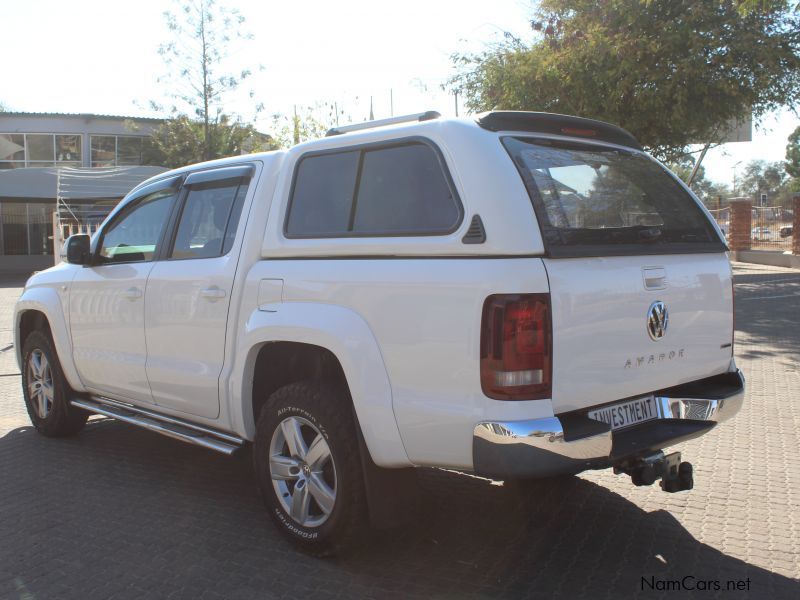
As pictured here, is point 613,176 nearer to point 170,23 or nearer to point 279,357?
point 279,357

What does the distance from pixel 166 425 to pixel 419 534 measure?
1659 mm

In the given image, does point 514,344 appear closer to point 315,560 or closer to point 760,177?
point 315,560

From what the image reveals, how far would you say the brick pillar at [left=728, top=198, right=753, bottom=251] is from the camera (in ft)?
85.3

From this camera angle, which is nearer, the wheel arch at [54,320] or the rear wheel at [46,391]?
the wheel arch at [54,320]

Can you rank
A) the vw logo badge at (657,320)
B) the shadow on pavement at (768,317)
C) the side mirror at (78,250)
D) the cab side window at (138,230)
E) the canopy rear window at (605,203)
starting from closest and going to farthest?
1. the canopy rear window at (605,203)
2. the vw logo badge at (657,320)
3. the cab side window at (138,230)
4. the side mirror at (78,250)
5. the shadow on pavement at (768,317)

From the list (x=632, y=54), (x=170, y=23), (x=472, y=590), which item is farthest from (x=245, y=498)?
(x=170, y=23)

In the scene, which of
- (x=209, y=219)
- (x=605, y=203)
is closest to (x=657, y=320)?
(x=605, y=203)

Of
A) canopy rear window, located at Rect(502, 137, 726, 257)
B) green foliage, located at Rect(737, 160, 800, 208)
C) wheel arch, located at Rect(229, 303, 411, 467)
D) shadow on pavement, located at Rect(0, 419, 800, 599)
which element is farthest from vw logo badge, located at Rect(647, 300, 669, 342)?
green foliage, located at Rect(737, 160, 800, 208)

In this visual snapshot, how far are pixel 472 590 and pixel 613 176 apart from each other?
6.91 ft

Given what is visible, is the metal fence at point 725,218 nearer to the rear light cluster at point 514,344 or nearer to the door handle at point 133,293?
the door handle at point 133,293

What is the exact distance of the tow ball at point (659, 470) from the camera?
3.54 metres

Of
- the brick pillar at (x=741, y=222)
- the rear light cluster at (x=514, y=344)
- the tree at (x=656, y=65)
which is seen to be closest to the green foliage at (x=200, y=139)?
the tree at (x=656, y=65)

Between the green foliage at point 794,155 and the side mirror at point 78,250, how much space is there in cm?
8693

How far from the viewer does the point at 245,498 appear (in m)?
4.73
